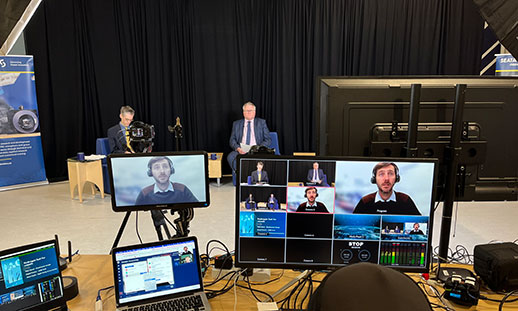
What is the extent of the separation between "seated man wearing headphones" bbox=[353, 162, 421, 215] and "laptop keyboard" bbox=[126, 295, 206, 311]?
0.64 metres

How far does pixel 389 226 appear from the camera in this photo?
1.27 meters

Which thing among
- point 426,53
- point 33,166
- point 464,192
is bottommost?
point 33,166

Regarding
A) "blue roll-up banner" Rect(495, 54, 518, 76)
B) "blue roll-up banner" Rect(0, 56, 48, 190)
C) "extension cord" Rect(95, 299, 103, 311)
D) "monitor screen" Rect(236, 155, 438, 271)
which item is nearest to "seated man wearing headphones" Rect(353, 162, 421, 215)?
"monitor screen" Rect(236, 155, 438, 271)

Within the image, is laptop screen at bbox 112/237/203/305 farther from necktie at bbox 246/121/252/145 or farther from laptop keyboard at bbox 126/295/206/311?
necktie at bbox 246/121/252/145

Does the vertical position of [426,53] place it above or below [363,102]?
above

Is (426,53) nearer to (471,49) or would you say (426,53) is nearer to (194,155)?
(471,49)

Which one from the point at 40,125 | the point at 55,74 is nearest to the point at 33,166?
the point at 40,125

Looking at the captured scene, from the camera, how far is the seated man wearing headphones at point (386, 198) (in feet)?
4.09

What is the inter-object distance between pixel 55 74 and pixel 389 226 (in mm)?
6055

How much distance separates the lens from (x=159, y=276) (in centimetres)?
132

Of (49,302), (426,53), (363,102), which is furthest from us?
(426,53)

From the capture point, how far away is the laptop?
4.21ft

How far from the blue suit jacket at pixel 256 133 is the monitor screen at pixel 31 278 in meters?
4.33

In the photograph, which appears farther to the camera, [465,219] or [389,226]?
[465,219]
